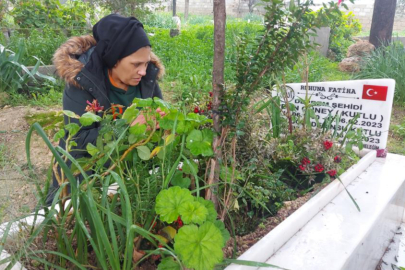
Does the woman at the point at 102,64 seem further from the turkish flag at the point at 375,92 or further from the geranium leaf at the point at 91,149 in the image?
the turkish flag at the point at 375,92

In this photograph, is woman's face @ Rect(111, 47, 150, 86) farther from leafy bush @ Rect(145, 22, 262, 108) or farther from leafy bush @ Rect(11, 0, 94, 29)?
leafy bush @ Rect(11, 0, 94, 29)

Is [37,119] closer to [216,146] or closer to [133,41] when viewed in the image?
[133,41]

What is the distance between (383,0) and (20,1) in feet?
21.5

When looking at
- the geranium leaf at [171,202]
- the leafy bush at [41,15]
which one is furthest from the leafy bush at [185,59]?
the geranium leaf at [171,202]

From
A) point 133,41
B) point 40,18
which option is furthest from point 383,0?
point 133,41

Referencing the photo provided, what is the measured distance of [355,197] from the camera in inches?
61.8

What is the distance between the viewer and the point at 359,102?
1987 millimetres

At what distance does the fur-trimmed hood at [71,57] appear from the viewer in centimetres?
210

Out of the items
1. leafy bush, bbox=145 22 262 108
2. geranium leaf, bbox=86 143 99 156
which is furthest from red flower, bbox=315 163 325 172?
leafy bush, bbox=145 22 262 108

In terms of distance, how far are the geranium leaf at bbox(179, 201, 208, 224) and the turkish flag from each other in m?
1.39

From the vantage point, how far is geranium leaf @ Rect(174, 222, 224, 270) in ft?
2.78

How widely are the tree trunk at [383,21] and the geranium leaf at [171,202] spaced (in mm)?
7288

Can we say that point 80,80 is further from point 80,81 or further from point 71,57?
point 71,57

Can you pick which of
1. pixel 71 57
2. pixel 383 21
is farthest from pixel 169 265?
pixel 383 21
